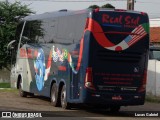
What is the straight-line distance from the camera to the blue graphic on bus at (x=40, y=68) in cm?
2281

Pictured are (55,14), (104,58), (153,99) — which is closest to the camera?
(104,58)

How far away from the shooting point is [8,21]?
55.6 metres

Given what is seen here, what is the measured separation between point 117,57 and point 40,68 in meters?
5.69

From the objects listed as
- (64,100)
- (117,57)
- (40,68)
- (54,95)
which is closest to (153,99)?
(40,68)

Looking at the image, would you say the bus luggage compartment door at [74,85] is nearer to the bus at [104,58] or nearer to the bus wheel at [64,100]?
the bus at [104,58]

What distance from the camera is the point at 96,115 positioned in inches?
723

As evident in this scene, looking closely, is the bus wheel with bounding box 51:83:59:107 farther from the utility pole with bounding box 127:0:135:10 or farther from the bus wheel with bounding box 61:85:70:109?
the utility pole with bounding box 127:0:135:10

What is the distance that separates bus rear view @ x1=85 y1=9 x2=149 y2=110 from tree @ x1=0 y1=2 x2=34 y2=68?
35.9 metres

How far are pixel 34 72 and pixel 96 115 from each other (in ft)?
20.9

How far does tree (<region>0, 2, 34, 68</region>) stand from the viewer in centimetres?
5412

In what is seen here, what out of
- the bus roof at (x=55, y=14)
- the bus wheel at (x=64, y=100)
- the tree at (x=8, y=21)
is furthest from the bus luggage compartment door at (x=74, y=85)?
the tree at (x=8, y=21)

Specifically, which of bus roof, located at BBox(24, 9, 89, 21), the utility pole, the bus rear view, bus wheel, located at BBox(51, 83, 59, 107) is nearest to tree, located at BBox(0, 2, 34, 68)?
the utility pole

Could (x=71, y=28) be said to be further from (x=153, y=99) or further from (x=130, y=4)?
(x=130, y=4)

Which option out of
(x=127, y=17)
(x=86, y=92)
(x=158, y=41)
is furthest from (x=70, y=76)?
(x=158, y=41)
